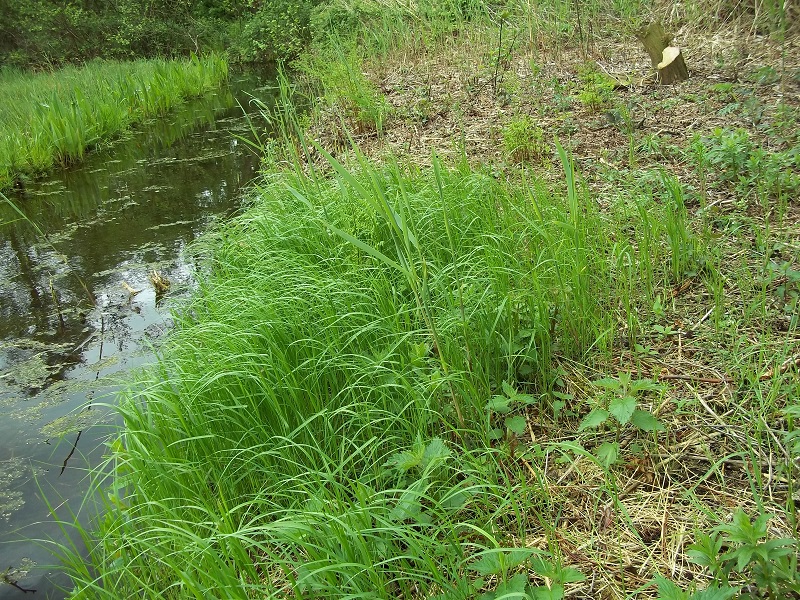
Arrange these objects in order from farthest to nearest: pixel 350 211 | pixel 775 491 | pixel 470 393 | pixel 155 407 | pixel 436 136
Answer: pixel 436 136 → pixel 350 211 → pixel 155 407 → pixel 470 393 → pixel 775 491

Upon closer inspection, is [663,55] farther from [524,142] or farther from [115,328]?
[115,328]

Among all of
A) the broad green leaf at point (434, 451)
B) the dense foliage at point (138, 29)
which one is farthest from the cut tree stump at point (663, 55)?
the dense foliage at point (138, 29)

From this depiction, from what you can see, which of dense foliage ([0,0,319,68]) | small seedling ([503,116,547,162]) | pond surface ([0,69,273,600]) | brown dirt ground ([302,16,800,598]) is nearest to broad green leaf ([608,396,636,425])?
brown dirt ground ([302,16,800,598])

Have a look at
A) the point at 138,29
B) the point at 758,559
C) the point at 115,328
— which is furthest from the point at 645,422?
the point at 138,29

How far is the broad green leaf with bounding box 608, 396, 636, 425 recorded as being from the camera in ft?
5.09

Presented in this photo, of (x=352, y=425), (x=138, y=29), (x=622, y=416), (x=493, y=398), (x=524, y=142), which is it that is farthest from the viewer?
(x=138, y=29)

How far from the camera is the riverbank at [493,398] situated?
1476 millimetres

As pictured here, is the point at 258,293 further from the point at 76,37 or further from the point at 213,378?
the point at 76,37

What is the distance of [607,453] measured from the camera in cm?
160

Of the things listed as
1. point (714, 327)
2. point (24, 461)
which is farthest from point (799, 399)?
point (24, 461)

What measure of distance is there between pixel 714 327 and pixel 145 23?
56.9ft

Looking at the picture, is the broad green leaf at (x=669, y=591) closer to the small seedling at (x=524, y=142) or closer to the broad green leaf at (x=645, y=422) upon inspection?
the broad green leaf at (x=645, y=422)

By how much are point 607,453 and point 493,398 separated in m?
0.44

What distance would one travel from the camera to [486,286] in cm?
234
